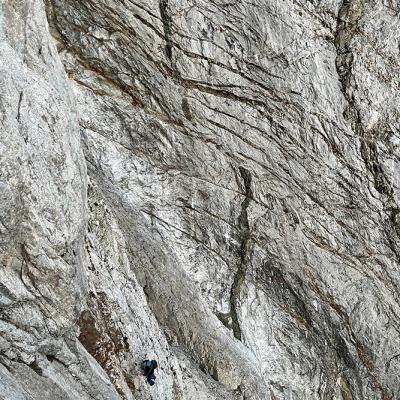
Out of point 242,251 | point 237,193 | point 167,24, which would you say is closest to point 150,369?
point 242,251

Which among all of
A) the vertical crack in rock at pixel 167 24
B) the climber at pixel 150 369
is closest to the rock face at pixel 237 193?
the vertical crack in rock at pixel 167 24

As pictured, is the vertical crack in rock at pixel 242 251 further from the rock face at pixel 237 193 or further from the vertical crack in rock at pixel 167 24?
the vertical crack in rock at pixel 167 24

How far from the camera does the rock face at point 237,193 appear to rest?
18.7 m

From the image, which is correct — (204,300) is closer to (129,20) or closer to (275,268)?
(275,268)

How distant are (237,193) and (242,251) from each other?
2.32 m

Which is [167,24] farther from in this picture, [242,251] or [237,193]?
[242,251]

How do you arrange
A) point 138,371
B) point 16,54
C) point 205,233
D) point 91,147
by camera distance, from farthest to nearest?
point 205,233, point 91,147, point 138,371, point 16,54

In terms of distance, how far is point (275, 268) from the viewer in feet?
71.6

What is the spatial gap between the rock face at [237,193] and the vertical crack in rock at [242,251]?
53mm

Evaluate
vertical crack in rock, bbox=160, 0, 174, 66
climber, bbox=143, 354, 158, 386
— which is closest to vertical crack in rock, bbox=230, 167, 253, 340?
climber, bbox=143, 354, 158, 386

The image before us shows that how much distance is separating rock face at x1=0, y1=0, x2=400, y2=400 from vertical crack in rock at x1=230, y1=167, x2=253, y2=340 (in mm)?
53

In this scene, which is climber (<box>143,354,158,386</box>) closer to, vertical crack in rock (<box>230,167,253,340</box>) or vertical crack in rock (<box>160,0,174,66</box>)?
vertical crack in rock (<box>230,167,253,340</box>)

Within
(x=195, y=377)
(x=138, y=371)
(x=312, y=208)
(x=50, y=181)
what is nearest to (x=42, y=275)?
(x=50, y=181)

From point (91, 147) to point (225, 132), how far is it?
4827mm
